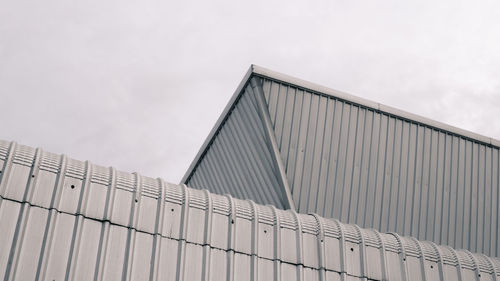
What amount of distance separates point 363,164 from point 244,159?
3.43 metres

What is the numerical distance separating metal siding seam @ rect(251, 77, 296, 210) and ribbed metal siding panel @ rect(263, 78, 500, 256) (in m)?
0.15

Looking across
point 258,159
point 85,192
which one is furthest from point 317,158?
point 85,192

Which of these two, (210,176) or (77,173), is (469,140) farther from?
(77,173)

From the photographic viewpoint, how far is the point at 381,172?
18.4 m

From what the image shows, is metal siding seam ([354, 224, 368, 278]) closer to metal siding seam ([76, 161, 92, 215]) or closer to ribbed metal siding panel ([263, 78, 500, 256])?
metal siding seam ([76, 161, 92, 215])

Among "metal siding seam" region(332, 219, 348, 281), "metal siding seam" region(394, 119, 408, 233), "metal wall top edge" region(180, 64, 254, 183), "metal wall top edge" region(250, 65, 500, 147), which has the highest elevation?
"metal wall top edge" region(180, 64, 254, 183)

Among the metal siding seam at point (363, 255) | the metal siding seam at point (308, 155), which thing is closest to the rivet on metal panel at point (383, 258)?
the metal siding seam at point (363, 255)

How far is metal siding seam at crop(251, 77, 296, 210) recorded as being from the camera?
17.2 meters

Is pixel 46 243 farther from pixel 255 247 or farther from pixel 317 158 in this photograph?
pixel 317 158

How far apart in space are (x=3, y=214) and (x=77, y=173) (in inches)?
51.4

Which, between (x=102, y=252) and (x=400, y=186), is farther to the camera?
(x=400, y=186)

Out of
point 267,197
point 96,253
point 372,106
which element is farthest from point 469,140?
point 96,253

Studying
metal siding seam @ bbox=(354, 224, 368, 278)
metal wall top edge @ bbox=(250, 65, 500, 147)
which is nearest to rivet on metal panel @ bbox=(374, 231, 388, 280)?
metal siding seam @ bbox=(354, 224, 368, 278)

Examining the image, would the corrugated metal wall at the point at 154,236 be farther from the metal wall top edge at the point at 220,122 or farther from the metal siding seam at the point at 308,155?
the metal wall top edge at the point at 220,122
